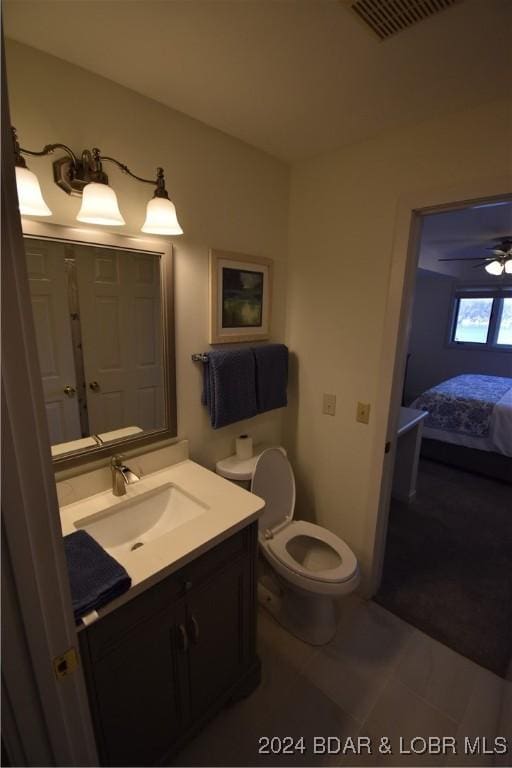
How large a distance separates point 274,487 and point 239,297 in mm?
1032

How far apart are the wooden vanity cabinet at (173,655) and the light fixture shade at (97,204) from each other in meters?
1.16

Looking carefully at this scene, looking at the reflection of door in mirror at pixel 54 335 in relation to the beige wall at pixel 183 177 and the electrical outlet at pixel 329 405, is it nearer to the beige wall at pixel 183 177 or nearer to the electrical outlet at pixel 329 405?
the beige wall at pixel 183 177

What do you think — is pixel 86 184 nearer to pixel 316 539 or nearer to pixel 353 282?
pixel 353 282

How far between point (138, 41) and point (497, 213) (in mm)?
2730

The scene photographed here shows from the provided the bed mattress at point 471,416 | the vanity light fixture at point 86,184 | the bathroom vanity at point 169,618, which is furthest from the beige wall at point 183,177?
the bed mattress at point 471,416

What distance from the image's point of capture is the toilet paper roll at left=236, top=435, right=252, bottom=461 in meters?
1.86

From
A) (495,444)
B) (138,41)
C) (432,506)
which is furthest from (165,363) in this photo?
(495,444)

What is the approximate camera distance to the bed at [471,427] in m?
3.13

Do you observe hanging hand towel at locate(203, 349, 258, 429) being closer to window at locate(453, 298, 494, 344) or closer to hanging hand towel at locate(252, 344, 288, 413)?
hanging hand towel at locate(252, 344, 288, 413)

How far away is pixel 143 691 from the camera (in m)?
1.06

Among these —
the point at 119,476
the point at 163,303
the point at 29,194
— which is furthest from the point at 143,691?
the point at 29,194

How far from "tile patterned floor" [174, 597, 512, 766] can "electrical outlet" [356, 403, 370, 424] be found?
1083mm

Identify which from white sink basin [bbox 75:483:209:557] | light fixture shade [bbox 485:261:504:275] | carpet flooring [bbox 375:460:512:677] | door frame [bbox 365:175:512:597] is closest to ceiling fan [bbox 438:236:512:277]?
light fixture shade [bbox 485:261:504:275]

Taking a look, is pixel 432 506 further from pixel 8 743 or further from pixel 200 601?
pixel 8 743
